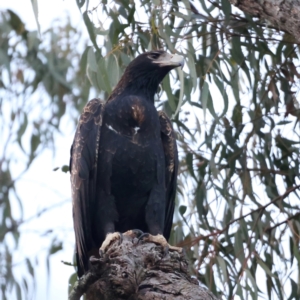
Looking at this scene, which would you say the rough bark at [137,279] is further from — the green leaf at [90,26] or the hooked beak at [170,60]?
the green leaf at [90,26]

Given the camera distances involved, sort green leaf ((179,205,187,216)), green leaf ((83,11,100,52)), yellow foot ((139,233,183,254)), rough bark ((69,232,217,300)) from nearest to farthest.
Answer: rough bark ((69,232,217,300))
yellow foot ((139,233,183,254))
green leaf ((83,11,100,52))
green leaf ((179,205,187,216))

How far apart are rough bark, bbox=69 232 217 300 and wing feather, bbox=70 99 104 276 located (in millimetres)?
1035

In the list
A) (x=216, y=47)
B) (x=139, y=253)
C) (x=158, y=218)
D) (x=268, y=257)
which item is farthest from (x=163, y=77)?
(x=139, y=253)

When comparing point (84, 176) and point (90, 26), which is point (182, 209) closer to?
point (84, 176)

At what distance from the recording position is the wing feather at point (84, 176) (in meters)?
4.07

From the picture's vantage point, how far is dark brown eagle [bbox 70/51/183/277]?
413 cm

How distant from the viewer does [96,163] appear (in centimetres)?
416

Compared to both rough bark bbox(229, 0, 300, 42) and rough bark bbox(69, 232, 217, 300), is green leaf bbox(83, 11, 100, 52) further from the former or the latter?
rough bark bbox(69, 232, 217, 300)

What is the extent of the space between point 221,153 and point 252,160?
0.97 feet

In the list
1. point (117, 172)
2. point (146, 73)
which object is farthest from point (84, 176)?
point (146, 73)

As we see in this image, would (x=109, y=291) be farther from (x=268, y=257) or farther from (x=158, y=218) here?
(x=268, y=257)

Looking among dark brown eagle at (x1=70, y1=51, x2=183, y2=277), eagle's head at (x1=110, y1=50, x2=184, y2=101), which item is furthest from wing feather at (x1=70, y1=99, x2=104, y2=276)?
eagle's head at (x1=110, y1=50, x2=184, y2=101)

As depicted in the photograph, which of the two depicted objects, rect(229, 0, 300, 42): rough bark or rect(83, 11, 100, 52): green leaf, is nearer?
rect(229, 0, 300, 42): rough bark

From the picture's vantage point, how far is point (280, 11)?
3523 millimetres
